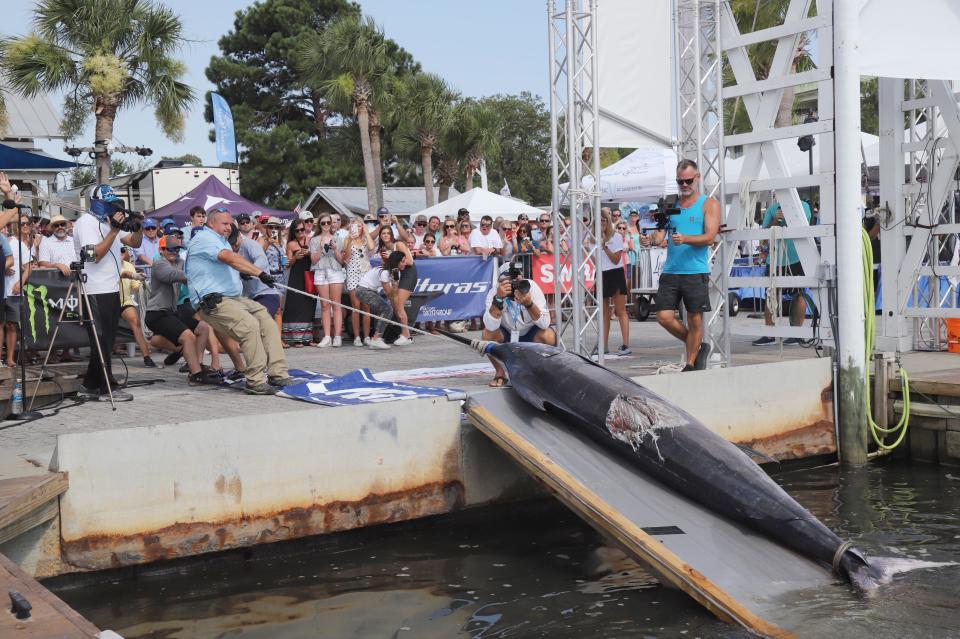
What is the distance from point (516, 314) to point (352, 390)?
1.76m

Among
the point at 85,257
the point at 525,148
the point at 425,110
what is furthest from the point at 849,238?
the point at 525,148

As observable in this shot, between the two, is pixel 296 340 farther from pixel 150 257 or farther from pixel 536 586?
pixel 536 586

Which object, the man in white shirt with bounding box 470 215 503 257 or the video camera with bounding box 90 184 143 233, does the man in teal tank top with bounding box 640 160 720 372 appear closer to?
the video camera with bounding box 90 184 143 233

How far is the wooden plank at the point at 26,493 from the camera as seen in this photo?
17.1 feet

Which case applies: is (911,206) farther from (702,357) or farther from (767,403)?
(767,403)

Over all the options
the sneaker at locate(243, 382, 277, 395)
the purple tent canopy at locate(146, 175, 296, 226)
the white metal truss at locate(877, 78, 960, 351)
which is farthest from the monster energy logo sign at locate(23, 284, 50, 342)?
the purple tent canopy at locate(146, 175, 296, 226)

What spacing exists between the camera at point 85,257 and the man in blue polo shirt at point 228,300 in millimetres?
825

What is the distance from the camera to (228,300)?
365 inches

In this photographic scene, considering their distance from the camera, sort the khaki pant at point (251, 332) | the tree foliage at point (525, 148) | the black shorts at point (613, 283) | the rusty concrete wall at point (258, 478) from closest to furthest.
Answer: the rusty concrete wall at point (258, 478) → the khaki pant at point (251, 332) → the black shorts at point (613, 283) → the tree foliage at point (525, 148)

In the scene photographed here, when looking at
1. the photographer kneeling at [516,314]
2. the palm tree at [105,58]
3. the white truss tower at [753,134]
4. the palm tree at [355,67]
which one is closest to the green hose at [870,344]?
the white truss tower at [753,134]

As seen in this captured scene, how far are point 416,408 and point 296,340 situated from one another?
23.6 feet

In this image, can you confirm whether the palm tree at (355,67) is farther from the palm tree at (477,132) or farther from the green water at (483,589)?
the green water at (483,589)

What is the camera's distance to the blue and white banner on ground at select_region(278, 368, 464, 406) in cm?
838

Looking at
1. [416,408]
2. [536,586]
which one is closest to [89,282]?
Result: [416,408]
